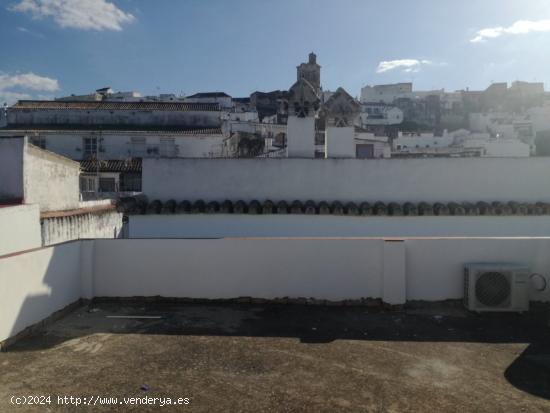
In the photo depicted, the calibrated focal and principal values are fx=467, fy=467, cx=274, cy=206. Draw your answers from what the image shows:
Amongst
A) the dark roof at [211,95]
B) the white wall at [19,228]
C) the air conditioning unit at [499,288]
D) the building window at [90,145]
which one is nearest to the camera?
the air conditioning unit at [499,288]

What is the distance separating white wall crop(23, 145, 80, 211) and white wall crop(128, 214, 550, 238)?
3.51 m

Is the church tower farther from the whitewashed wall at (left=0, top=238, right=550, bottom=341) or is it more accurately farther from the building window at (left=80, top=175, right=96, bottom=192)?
the whitewashed wall at (left=0, top=238, right=550, bottom=341)

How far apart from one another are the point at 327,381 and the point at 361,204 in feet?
22.7

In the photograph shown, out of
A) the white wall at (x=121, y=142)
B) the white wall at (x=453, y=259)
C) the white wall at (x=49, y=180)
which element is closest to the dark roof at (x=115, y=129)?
the white wall at (x=121, y=142)

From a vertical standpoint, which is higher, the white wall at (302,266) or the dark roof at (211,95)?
the dark roof at (211,95)

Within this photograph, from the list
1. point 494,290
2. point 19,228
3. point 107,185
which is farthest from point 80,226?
point 107,185

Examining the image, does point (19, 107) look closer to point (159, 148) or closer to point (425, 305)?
point (159, 148)

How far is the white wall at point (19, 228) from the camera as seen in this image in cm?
936

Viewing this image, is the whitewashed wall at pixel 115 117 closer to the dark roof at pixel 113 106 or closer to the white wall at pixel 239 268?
the dark roof at pixel 113 106

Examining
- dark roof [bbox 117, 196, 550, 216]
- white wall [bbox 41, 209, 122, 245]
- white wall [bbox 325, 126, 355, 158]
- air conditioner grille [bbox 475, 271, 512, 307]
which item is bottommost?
air conditioner grille [bbox 475, 271, 512, 307]

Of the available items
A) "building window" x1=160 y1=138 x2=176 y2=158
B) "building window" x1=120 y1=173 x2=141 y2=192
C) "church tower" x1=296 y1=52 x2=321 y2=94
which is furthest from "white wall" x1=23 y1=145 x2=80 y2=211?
"church tower" x1=296 y1=52 x2=321 y2=94

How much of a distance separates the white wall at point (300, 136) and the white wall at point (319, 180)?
1.17 meters

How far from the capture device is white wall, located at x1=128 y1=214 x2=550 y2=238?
435 inches

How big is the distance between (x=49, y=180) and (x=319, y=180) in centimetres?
792
